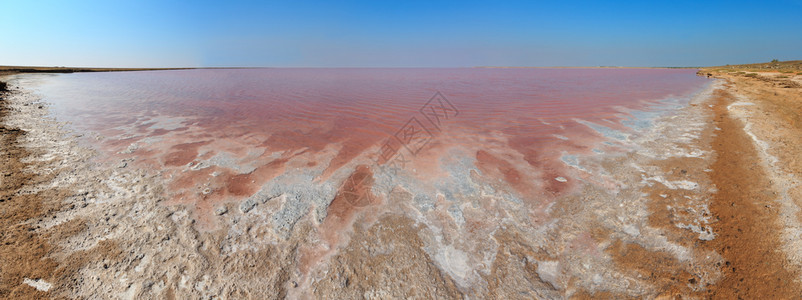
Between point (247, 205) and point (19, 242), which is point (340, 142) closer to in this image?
point (247, 205)

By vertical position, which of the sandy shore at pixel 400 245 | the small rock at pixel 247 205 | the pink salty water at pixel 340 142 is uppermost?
the pink salty water at pixel 340 142

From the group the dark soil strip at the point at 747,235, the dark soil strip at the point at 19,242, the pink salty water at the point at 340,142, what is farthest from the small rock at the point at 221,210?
the dark soil strip at the point at 747,235

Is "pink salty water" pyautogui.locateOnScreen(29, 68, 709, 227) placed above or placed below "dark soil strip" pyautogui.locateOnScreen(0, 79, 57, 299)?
above

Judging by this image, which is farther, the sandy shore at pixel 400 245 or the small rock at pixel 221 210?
the small rock at pixel 221 210

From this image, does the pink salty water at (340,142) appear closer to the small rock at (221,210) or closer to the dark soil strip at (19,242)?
the small rock at (221,210)

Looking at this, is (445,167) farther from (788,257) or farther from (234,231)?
(788,257)

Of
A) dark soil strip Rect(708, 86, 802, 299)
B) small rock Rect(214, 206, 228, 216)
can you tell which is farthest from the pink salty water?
dark soil strip Rect(708, 86, 802, 299)

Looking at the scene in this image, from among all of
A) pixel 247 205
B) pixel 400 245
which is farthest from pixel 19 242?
pixel 400 245

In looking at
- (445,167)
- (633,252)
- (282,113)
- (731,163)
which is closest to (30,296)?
(445,167)

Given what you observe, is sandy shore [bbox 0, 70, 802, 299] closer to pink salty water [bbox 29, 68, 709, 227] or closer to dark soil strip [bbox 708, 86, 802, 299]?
dark soil strip [bbox 708, 86, 802, 299]
